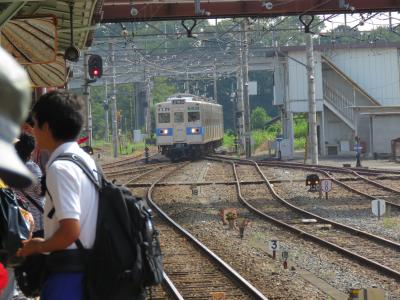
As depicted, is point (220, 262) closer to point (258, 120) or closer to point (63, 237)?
point (63, 237)

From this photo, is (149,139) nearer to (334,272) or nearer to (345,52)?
(345,52)

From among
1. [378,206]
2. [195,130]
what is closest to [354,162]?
[195,130]

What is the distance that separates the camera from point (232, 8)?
18.4m

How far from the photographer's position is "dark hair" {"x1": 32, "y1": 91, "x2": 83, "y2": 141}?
3580 millimetres

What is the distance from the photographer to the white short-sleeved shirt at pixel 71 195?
11.5ft

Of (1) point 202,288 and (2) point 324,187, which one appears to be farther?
(2) point 324,187

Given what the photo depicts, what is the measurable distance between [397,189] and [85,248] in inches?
710

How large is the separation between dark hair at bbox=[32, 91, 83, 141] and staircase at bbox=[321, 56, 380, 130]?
1387 inches

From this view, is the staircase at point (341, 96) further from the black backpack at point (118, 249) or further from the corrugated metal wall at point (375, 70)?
the black backpack at point (118, 249)

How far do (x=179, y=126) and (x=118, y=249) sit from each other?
1338 inches

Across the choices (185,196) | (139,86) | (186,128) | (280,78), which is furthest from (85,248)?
(139,86)

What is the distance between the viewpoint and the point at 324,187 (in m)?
19.0

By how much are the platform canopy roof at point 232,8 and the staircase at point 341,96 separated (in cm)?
2003

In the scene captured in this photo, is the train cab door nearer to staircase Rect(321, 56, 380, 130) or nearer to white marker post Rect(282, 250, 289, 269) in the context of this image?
staircase Rect(321, 56, 380, 130)
